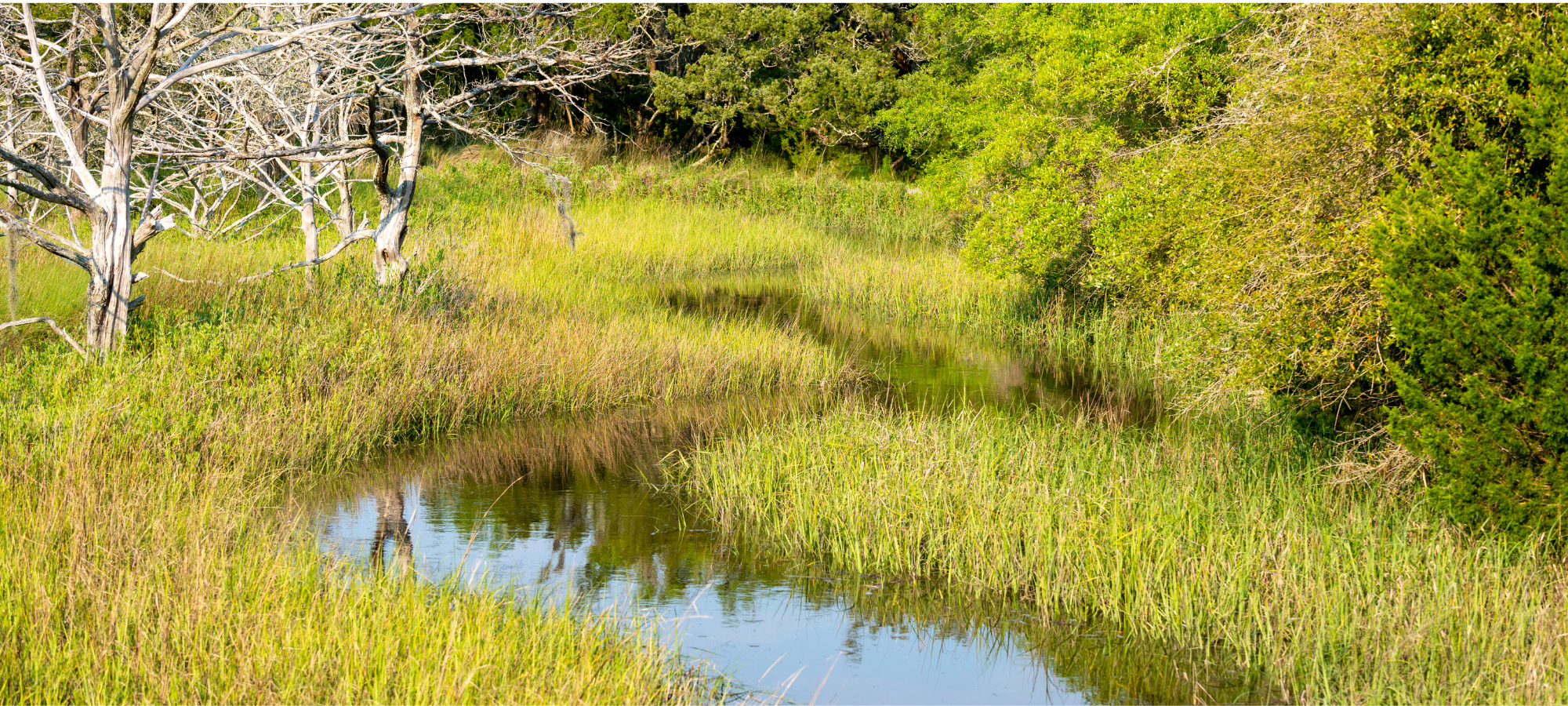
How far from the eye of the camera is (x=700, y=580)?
7.42 m

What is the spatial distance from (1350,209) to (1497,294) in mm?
1912

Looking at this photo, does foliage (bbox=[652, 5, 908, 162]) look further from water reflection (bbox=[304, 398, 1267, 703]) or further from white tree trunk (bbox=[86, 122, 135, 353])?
white tree trunk (bbox=[86, 122, 135, 353])

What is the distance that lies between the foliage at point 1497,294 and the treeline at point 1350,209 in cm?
1

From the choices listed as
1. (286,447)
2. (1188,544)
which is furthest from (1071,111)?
(286,447)

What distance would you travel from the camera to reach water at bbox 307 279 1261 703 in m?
5.99

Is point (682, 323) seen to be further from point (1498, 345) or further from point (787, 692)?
point (1498, 345)

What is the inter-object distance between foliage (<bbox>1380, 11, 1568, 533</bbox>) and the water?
1762 millimetres

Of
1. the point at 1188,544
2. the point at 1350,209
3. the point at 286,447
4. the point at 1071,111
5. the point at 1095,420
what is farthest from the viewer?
the point at 1071,111

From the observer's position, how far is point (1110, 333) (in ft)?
51.1

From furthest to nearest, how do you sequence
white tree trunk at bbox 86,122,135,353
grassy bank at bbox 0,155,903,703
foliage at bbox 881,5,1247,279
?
foliage at bbox 881,5,1247,279, white tree trunk at bbox 86,122,135,353, grassy bank at bbox 0,155,903,703

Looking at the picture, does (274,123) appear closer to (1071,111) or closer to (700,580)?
(700,580)

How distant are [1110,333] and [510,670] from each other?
12.1 m

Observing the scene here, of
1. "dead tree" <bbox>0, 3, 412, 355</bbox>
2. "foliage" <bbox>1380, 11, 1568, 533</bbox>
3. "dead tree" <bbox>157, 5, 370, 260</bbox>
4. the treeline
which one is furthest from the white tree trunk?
"foliage" <bbox>1380, 11, 1568, 533</bbox>

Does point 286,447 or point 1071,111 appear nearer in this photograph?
point 286,447
